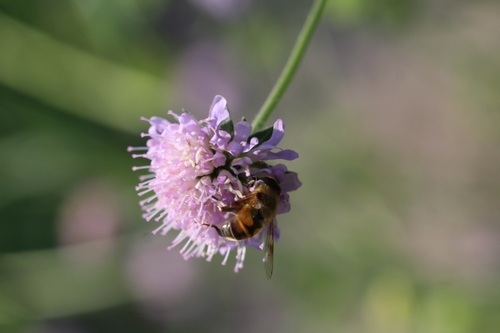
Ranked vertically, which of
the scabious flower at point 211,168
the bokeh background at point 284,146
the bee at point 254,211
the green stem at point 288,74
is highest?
the bokeh background at point 284,146

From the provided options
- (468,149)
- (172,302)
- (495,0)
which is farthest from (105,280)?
(495,0)

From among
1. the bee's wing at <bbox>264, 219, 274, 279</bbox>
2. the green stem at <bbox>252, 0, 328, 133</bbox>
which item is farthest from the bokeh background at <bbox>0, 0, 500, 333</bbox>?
the bee's wing at <bbox>264, 219, 274, 279</bbox>

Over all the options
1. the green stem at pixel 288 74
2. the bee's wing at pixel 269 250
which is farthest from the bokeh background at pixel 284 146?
the bee's wing at pixel 269 250

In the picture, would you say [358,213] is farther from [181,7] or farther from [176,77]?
[181,7]

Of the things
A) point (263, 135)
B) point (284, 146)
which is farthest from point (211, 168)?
point (284, 146)

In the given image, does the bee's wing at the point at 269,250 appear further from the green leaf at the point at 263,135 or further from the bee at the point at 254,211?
the green leaf at the point at 263,135

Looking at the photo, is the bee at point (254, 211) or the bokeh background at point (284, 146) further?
the bokeh background at point (284, 146)


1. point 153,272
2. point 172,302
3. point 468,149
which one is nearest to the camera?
point 468,149

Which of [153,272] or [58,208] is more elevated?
[58,208]
